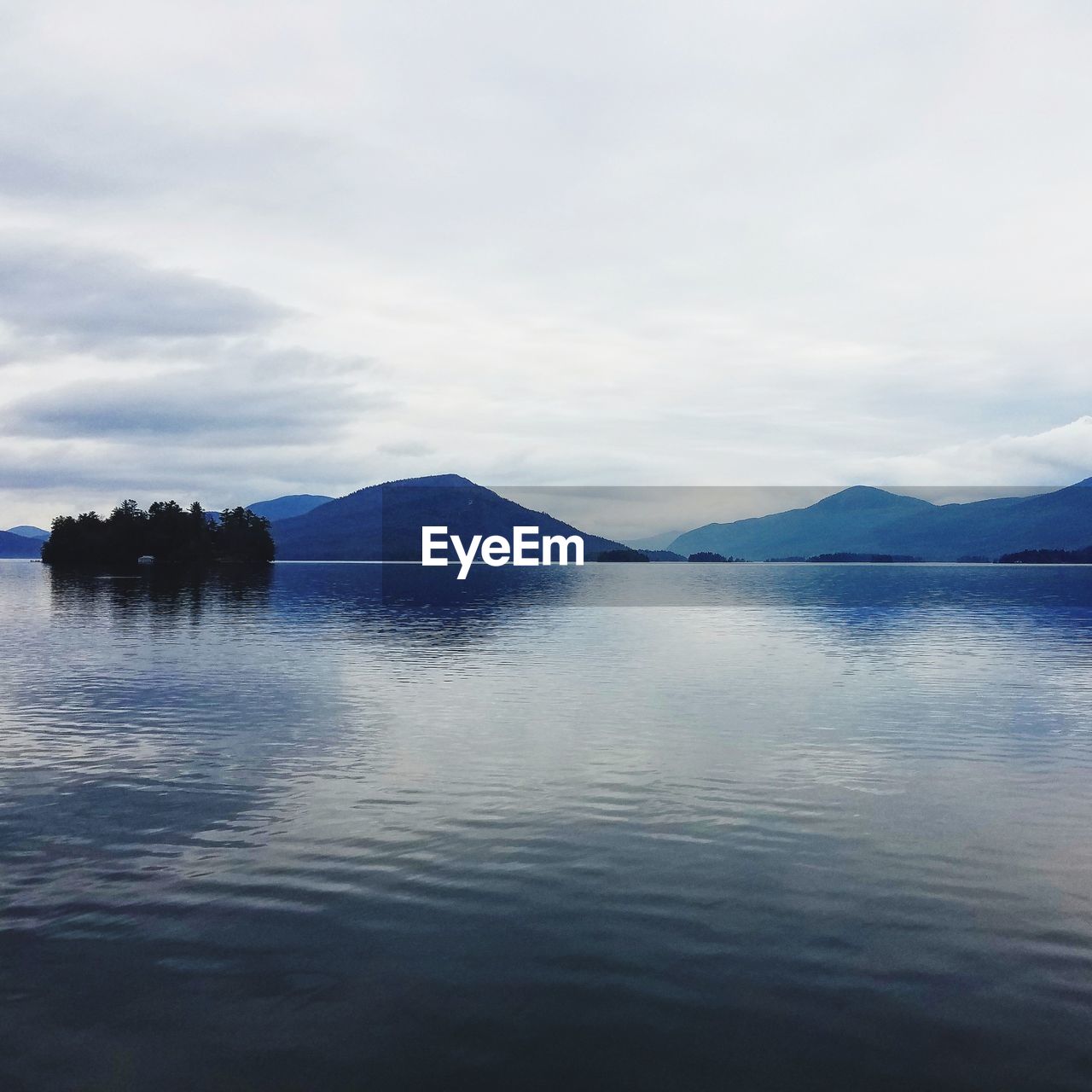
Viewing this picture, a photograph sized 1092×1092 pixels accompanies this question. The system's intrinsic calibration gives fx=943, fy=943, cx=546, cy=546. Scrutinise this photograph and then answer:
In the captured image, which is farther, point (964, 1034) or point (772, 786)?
point (772, 786)

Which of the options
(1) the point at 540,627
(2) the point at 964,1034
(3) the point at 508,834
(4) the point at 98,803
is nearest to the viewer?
(2) the point at 964,1034

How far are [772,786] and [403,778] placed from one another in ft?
38.6

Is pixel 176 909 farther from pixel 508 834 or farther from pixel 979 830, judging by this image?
pixel 979 830

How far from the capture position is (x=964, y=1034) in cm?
1413

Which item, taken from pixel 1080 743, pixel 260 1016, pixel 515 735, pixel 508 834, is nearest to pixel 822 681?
pixel 1080 743

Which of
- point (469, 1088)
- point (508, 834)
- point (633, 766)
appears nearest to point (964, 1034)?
point (469, 1088)

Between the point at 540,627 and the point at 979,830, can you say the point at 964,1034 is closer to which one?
the point at 979,830

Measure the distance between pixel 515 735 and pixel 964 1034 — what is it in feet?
82.5

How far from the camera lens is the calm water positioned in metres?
13.8

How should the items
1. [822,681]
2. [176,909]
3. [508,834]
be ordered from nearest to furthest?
[176,909] < [508,834] < [822,681]

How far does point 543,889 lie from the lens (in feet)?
66.2

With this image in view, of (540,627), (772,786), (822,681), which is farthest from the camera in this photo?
(540,627)

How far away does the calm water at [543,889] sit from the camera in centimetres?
1377

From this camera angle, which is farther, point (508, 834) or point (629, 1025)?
point (508, 834)
